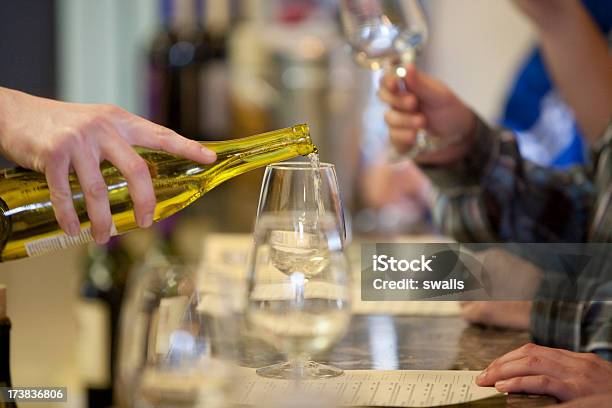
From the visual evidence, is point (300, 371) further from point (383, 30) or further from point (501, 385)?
point (383, 30)

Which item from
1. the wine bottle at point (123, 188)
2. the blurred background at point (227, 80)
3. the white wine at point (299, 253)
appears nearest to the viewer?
the white wine at point (299, 253)

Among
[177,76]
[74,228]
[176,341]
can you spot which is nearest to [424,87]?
[74,228]

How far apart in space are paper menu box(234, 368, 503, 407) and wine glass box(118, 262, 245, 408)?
0.09 m

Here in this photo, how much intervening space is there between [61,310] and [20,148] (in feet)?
2.26


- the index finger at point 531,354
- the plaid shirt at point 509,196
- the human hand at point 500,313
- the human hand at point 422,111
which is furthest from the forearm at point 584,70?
the index finger at point 531,354

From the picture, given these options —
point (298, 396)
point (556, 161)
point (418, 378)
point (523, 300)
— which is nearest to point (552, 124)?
point (556, 161)

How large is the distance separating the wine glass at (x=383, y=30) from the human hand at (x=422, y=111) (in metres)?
0.04

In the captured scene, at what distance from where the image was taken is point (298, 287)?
733 millimetres

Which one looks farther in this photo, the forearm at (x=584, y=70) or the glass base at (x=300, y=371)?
the forearm at (x=584, y=70)

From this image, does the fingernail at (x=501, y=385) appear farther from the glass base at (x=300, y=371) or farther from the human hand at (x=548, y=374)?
the glass base at (x=300, y=371)

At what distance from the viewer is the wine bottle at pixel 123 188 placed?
2.96 feet

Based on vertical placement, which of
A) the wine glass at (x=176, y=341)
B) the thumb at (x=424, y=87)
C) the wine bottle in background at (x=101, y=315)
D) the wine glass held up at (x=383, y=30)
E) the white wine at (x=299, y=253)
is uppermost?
the wine glass held up at (x=383, y=30)

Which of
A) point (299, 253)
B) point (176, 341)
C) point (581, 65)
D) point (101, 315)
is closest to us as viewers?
point (176, 341)

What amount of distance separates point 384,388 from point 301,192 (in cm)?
17
